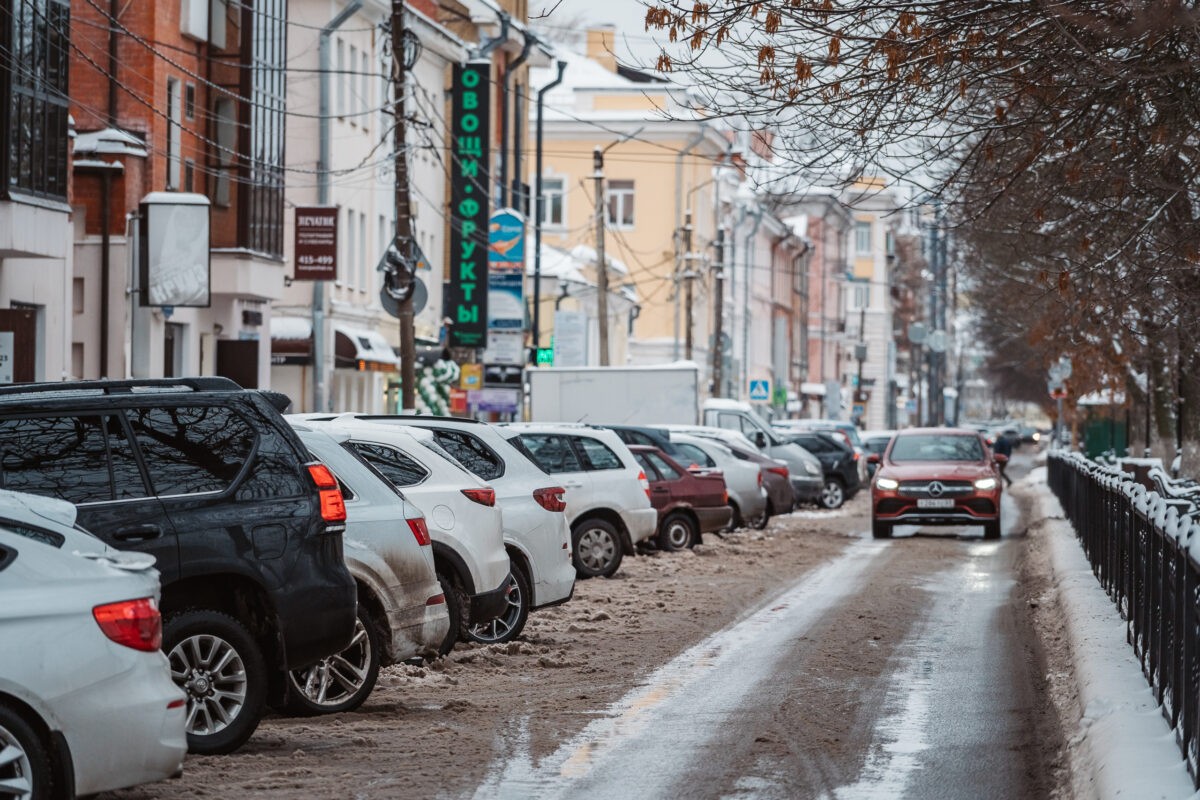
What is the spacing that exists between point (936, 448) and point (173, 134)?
1355cm

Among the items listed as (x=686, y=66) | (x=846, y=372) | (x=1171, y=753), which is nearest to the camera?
(x=1171, y=753)

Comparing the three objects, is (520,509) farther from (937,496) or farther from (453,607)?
(937,496)

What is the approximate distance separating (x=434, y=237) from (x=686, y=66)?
45.7 m

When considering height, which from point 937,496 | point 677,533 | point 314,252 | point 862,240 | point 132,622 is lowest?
point 677,533

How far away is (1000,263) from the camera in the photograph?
126ft

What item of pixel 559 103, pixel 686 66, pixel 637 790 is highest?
pixel 559 103

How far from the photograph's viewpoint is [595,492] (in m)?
23.2

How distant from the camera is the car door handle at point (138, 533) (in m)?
9.89

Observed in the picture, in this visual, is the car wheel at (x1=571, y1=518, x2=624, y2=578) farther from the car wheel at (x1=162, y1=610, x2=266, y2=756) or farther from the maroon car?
the car wheel at (x1=162, y1=610, x2=266, y2=756)

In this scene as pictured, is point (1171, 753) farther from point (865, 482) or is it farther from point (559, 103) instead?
point (559, 103)

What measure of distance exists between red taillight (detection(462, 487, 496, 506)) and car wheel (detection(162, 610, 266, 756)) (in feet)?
13.8

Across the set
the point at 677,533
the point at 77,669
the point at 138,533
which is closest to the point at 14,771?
the point at 77,669

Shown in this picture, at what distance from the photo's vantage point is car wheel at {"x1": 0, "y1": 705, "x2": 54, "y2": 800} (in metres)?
7.63

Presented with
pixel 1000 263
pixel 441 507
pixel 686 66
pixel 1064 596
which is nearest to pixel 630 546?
pixel 1064 596
